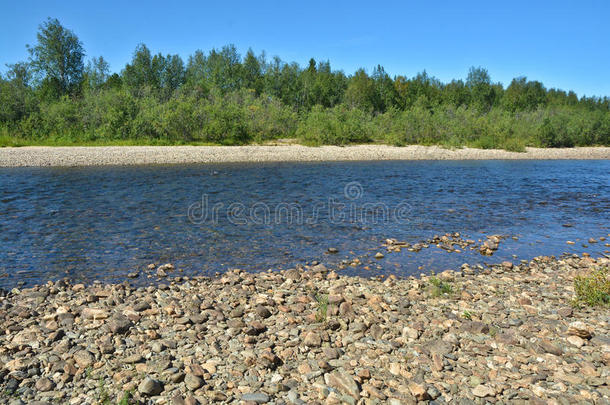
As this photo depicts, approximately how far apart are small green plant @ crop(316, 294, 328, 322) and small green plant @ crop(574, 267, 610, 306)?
499 cm

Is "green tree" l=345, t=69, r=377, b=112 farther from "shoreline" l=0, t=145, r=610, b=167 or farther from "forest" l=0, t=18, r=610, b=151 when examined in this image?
"shoreline" l=0, t=145, r=610, b=167

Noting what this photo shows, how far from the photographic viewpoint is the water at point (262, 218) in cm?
1132

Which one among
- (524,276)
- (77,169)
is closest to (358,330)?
(524,276)

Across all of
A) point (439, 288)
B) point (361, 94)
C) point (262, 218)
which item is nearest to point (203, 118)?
point (262, 218)

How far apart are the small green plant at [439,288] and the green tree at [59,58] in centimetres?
8112

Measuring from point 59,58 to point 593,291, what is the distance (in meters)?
86.5

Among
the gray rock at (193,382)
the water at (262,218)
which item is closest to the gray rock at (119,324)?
the gray rock at (193,382)

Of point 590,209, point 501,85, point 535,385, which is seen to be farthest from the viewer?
point 501,85

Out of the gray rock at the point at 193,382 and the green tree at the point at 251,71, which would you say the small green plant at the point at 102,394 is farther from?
the green tree at the point at 251,71

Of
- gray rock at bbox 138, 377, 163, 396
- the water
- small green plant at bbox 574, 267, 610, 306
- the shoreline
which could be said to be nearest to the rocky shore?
gray rock at bbox 138, 377, 163, 396

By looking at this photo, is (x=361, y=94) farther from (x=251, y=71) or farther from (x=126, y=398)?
(x=126, y=398)

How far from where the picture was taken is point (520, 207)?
64.8 ft

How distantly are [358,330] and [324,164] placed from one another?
3158cm

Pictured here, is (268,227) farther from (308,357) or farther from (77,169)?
(77,169)
